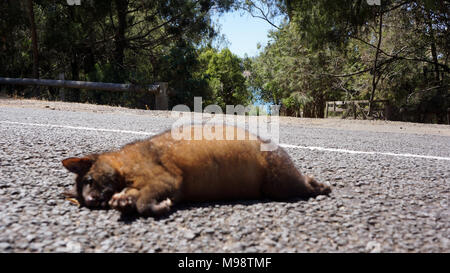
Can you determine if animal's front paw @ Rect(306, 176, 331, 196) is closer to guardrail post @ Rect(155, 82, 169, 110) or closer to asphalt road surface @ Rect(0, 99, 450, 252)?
asphalt road surface @ Rect(0, 99, 450, 252)

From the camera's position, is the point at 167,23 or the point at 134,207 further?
the point at 167,23

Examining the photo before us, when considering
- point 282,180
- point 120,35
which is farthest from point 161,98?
point 282,180

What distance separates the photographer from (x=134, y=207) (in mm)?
2150

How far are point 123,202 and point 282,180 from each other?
1.09 meters

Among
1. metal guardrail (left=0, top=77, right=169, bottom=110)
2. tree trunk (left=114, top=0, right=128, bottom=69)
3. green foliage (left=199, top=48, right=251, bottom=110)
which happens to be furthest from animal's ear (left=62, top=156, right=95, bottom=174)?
green foliage (left=199, top=48, right=251, bottom=110)

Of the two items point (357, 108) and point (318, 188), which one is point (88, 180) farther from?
point (357, 108)

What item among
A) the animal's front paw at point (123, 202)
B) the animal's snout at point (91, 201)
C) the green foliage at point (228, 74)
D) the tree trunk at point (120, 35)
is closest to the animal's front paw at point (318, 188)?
the animal's front paw at point (123, 202)

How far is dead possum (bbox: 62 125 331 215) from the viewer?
222 cm

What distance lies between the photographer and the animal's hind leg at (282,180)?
2.53 m

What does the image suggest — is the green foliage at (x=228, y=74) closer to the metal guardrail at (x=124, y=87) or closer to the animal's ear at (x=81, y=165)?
the metal guardrail at (x=124, y=87)
